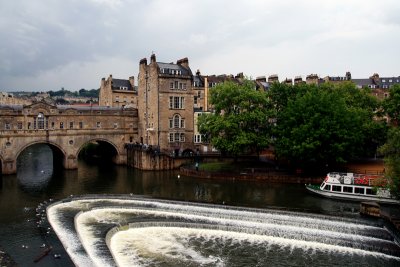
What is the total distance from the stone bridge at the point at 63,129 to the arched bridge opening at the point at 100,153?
113cm

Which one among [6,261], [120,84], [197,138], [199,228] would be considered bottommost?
[6,261]

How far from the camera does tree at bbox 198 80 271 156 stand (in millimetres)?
60678

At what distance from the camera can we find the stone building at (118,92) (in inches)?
4163

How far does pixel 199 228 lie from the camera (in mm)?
34656

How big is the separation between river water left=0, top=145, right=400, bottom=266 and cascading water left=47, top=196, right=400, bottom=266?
0.07 meters

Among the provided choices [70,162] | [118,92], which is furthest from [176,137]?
[118,92]

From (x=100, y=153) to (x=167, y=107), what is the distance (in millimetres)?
27234

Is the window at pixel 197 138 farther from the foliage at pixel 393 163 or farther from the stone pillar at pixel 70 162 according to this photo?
the foliage at pixel 393 163

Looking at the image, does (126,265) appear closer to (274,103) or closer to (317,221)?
(317,221)

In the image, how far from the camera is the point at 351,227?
113 ft

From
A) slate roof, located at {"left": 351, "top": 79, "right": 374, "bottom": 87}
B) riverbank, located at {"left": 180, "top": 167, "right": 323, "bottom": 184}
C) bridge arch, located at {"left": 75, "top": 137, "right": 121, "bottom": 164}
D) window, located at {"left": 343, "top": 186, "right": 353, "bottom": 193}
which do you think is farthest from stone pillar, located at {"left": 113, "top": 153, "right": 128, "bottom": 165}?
slate roof, located at {"left": 351, "top": 79, "right": 374, "bottom": 87}

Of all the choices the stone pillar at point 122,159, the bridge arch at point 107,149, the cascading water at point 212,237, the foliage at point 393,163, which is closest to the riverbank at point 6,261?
the cascading water at point 212,237

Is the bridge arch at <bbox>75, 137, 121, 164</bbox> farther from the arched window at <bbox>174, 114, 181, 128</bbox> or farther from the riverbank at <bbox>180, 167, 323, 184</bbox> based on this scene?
the riverbank at <bbox>180, 167, 323, 184</bbox>

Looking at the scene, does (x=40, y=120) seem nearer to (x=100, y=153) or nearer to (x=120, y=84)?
(x=100, y=153)
